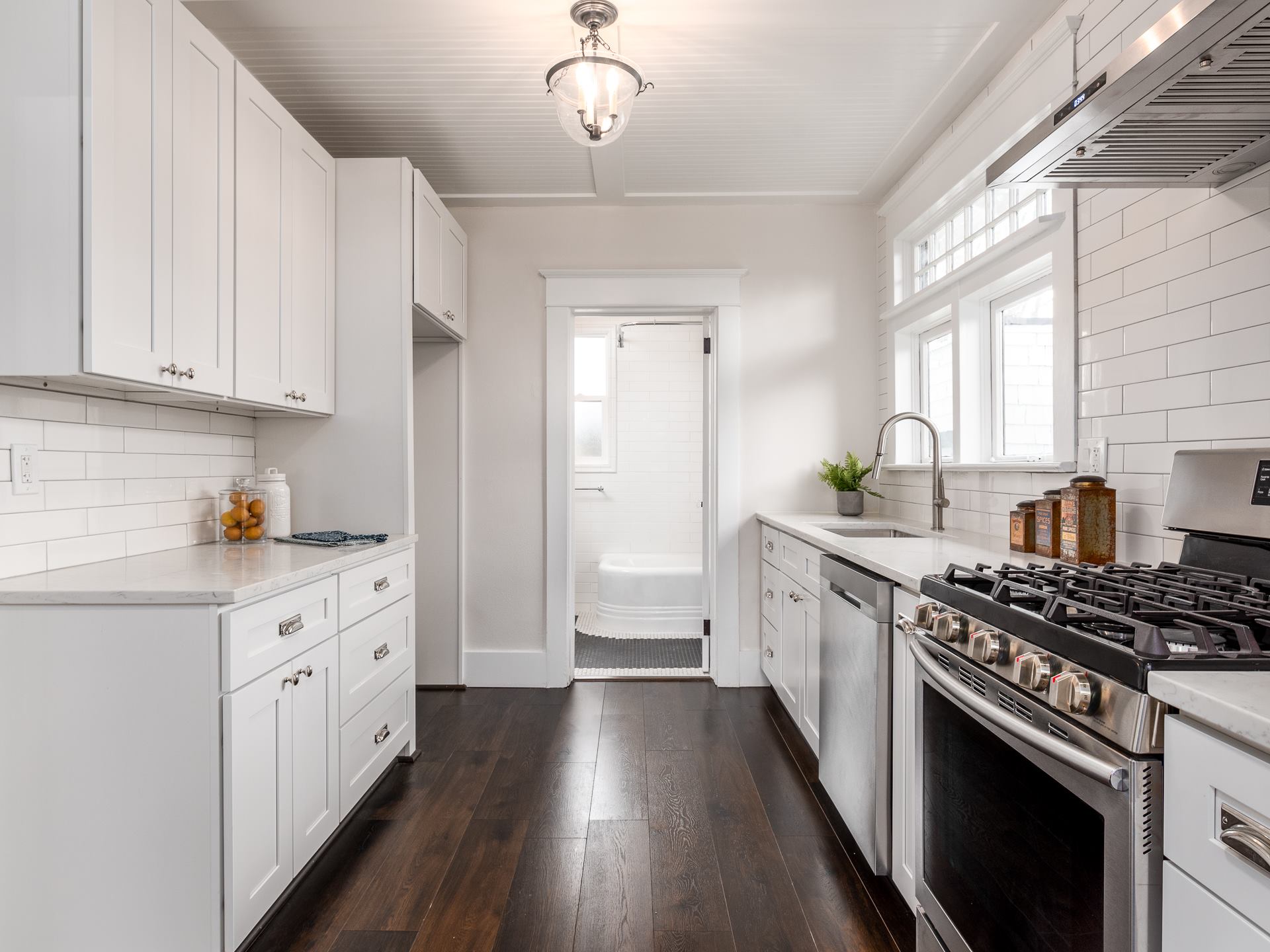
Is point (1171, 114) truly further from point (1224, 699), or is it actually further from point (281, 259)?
point (281, 259)

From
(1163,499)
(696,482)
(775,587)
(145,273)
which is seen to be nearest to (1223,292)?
(1163,499)

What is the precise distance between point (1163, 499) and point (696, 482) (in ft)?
12.8

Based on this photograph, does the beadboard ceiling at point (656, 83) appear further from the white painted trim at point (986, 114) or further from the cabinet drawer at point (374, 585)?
the cabinet drawer at point (374, 585)

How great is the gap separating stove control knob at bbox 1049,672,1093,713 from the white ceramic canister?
2429mm

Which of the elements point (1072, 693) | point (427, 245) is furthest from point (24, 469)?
point (1072, 693)

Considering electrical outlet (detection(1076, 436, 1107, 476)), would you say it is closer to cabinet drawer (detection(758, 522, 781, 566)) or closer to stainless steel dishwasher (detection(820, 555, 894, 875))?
stainless steel dishwasher (detection(820, 555, 894, 875))

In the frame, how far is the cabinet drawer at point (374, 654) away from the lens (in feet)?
7.08

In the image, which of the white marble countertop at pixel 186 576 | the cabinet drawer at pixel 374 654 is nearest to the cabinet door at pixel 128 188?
the white marble countertop at pixel 186 576

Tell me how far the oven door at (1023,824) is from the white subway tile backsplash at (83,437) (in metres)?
2.21

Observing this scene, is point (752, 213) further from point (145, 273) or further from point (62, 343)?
point (62, 343)

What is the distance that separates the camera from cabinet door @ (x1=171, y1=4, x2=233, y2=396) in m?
1.78

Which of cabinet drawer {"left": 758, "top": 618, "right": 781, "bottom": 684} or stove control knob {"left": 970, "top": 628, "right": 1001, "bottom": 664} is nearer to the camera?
stove control knob {"left": 970, "top": 628, "right": 1001, "bottom": 664}

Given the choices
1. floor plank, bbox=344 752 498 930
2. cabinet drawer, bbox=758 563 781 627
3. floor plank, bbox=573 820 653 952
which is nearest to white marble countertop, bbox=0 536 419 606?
floor plank, bbox=344 752 498 930

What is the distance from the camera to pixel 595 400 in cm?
550
